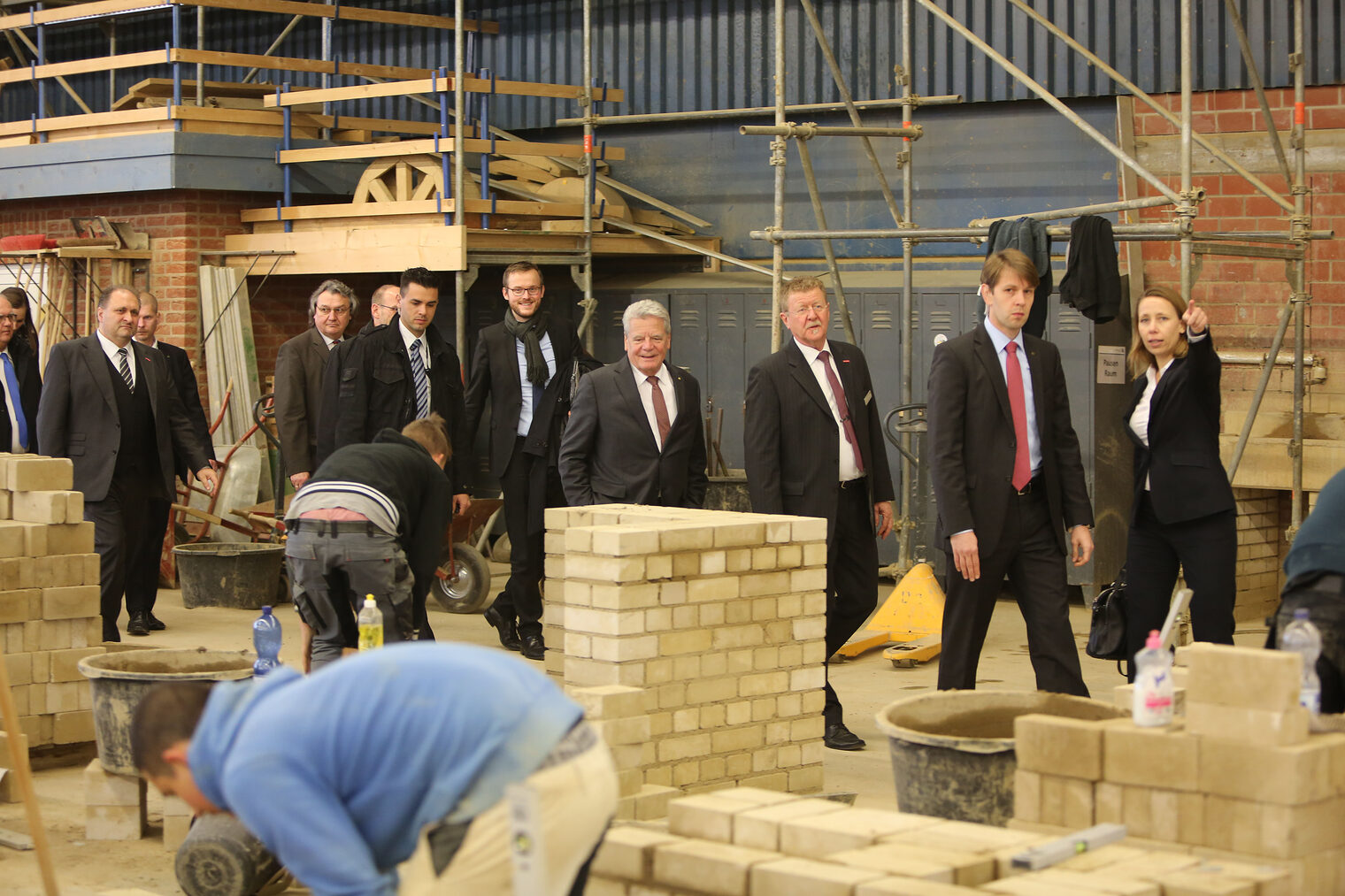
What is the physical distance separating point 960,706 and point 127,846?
9.88 feet

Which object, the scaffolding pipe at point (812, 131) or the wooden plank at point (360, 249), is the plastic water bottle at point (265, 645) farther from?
the wooden plank at point (360, 249)

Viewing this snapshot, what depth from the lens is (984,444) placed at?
22.2 ft

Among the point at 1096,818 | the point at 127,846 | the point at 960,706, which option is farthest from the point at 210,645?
the point at 1096,818

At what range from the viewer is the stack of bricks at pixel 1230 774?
433 cm

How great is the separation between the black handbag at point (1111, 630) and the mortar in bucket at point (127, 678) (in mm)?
3406

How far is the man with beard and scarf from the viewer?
9.52 m

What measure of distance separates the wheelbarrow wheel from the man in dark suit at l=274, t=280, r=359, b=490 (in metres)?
1.44

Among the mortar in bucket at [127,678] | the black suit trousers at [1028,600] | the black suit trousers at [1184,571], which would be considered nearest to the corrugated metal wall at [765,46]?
the black suit trousers at [1184,571]

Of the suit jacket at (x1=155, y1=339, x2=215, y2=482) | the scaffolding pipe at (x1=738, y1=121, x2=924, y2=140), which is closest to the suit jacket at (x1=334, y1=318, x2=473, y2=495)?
the suit jacket at (x1=155, y1=339, x2=215, y2=482)

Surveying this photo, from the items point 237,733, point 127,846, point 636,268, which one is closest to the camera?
point 237,733

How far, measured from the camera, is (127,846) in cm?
623

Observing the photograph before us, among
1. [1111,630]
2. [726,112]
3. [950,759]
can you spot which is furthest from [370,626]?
[726,112]

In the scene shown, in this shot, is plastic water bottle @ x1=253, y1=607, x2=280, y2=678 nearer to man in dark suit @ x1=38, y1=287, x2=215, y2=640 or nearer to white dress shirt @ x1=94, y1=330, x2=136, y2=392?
man in dark suit @ x1=38, y1=287, x2=215, y2=640

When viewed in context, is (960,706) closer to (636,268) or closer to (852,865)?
(852,865)
